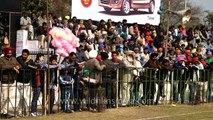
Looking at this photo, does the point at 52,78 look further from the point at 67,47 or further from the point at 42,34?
the point at 42,34

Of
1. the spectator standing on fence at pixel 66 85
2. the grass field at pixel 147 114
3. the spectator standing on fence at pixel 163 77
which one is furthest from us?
the spectator standing on fence at pixel 163 77

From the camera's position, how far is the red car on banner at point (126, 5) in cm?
2450

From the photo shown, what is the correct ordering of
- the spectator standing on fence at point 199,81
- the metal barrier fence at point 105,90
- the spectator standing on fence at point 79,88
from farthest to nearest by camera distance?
the spectator standing on fence at point 199,81 → the spectator standing on fence at point 79,88 → the metal barrier fence at point 105,90

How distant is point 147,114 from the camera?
14930 mm

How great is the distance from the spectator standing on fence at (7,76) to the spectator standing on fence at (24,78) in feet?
0.99

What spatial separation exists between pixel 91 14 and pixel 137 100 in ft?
26.2

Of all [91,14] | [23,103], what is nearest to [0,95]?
[23,103]

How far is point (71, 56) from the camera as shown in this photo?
48.4 feet

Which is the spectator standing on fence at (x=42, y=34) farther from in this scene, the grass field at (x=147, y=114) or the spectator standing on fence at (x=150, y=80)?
the grass field at (x=147, y=114)

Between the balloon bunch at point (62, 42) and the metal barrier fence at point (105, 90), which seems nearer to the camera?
the metal barrier fence at point (105, 90)

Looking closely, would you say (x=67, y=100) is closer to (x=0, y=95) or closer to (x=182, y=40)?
(x=0, y=95)

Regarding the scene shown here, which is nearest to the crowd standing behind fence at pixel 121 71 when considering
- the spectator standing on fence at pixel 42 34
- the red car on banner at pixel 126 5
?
the spectator standing on fence at pixel 42 34

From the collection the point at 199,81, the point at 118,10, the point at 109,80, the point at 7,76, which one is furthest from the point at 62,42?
the point at 118,10

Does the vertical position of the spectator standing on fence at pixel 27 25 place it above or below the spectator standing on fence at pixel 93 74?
above
